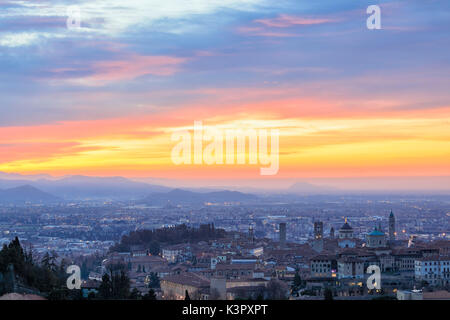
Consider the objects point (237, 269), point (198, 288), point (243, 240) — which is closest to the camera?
point (198, 288)

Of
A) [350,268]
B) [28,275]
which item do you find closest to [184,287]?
[350,268]

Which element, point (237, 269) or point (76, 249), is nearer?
point (237, 269)

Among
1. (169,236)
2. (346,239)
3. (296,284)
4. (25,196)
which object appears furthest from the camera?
(25,196)

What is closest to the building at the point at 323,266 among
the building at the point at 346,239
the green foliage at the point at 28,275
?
the building at the point at 346,239

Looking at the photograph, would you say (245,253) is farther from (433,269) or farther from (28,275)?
(28,275)

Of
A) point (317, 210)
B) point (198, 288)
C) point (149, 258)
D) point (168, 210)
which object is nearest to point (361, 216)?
point (317, 210)

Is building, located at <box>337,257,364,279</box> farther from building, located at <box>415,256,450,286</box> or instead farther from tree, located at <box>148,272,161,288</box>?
tree, located at <box>148,272,161,288</box>
